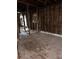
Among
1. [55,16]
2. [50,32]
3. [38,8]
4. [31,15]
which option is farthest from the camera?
[31,15]
